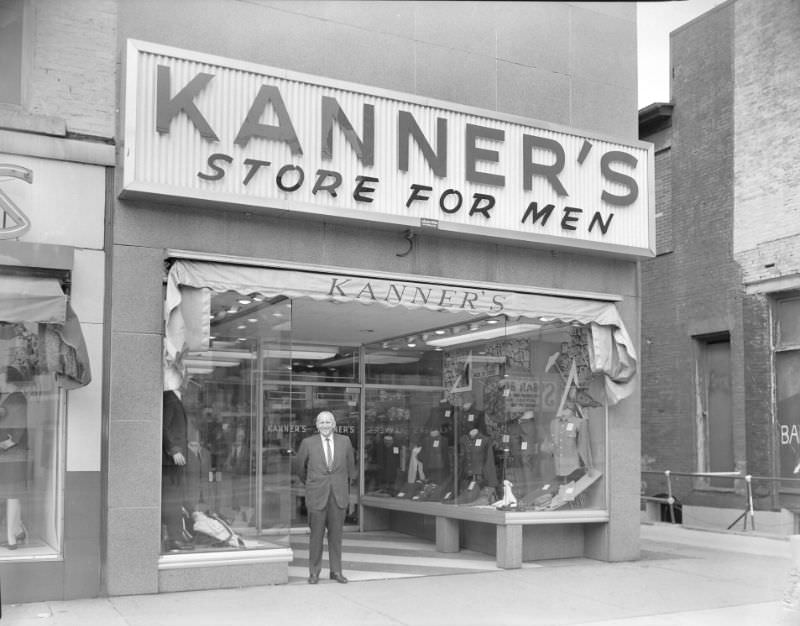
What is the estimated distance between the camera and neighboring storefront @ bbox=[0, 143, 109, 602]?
382 inches

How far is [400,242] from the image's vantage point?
11945 mm

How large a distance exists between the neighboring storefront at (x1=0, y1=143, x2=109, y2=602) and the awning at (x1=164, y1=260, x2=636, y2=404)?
814 millimetres

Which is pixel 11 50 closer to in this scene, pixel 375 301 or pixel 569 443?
pixel 375 301

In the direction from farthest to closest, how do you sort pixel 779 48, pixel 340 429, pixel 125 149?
pixel 779 48, pixel 340 429, pixel 125 149

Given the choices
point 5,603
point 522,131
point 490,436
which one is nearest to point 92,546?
point 5,603

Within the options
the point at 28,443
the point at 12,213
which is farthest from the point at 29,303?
the point at 28,443

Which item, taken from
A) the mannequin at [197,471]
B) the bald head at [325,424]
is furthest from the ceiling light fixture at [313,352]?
the mannequin at [197,471]

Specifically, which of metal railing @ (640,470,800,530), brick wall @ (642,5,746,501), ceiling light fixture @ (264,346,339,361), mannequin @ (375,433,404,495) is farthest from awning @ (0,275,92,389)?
brick wall @ (642,5,746,501)

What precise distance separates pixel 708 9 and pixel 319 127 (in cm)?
1154

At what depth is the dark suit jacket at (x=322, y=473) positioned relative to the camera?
1111cm

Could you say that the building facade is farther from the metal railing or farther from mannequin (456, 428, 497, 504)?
the metal railing

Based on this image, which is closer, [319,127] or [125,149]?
[125,149]

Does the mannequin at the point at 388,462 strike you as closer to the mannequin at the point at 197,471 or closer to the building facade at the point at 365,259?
the building facade at the point at 365,259

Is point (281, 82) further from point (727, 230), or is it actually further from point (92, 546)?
point (727, 230)
